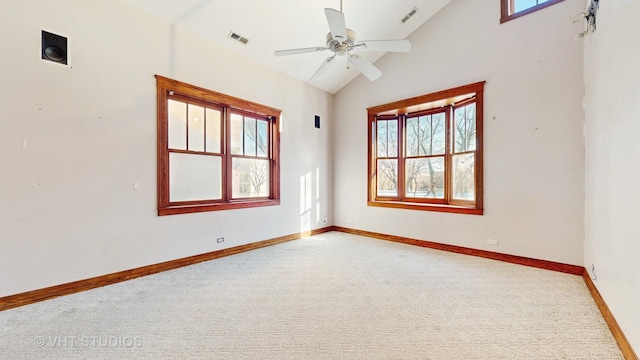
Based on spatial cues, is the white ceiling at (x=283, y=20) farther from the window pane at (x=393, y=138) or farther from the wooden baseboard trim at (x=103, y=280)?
the wooden baseboard trim at (x=103, y=280)

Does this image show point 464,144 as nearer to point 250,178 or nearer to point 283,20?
point 283,20

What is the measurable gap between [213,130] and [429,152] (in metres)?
3.76

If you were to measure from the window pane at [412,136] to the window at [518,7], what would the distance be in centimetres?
194

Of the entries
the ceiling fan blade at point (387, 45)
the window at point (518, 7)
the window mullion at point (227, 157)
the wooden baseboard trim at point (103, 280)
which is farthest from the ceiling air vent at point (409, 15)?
the wooden baseboard trim at point (103, 280)

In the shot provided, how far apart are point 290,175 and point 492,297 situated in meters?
3.56

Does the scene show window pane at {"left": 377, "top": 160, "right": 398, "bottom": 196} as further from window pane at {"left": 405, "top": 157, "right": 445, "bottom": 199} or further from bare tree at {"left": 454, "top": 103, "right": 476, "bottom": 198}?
bare tree at {"left": 454, "top": 103, "right": 476, "bottom": 198}

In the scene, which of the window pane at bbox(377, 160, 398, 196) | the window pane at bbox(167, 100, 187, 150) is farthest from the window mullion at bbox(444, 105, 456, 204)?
the window pane at bbox(167, 100, 187, 150)

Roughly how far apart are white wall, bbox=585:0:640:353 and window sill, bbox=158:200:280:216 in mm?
4158

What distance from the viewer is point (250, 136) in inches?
181

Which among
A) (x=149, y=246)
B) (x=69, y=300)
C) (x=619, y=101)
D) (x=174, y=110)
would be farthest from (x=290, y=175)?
(x=619, y=101)

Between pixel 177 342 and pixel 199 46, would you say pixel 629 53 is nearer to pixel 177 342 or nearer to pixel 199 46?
pixel 177 342

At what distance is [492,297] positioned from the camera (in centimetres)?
263

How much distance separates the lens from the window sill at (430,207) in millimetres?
4105

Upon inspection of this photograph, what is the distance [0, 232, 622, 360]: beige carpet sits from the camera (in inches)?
71.7
